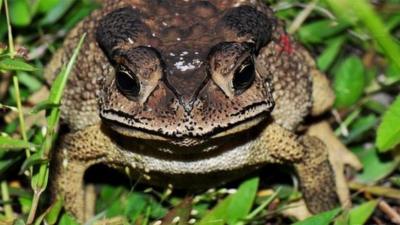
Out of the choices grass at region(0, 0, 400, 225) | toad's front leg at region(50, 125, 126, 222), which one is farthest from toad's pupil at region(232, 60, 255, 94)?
toad's front leg at region(50, 125, 126, 222)

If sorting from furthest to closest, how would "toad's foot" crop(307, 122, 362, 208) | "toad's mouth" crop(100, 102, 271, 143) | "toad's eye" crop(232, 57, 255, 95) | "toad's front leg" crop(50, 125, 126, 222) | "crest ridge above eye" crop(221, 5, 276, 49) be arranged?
"toad's foot" crop(307, 122, 362, 208)
"toad's front leg" crop(50, 125, 126, 222)
"crest ridge above eye" crop(221, 5, 276, 49)
"toad's eye" crop(232, 57, 255, 95)
"toad's mouth" crop(100, 102, 271, 143)

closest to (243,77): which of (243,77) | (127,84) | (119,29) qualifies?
(243,77)

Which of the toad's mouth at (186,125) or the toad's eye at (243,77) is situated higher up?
the toad's eye at (243,77)

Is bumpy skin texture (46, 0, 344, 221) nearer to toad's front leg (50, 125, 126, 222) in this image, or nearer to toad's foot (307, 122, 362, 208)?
toad's front leg (50, 125, 126, 222)

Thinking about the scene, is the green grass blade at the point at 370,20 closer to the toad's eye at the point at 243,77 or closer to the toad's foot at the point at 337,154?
the toad's eye at the point at 243,77

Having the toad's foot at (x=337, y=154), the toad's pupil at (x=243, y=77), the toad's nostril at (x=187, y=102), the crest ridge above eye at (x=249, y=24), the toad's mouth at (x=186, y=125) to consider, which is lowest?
the toad's foot at (x=337, y=154)

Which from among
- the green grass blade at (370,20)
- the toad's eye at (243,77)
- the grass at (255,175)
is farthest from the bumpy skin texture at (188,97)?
the green grass blade at (370,20)
